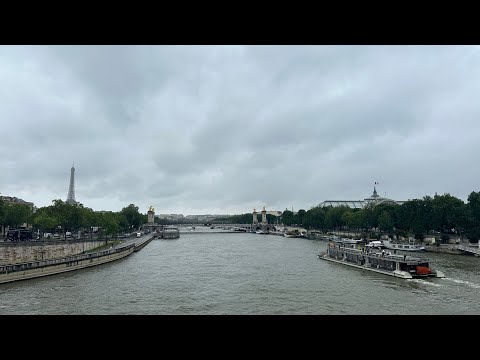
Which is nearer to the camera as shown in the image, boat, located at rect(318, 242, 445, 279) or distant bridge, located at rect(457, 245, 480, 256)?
boat, located at rect(318, 242, 445, 279)

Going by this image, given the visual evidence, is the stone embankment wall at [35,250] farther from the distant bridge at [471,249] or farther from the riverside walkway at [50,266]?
the distant bridge at [471,249]

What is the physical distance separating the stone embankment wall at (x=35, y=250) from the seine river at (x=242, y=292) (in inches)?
253

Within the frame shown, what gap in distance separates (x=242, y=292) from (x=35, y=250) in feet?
81.1

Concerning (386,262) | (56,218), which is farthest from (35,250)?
(386,262)

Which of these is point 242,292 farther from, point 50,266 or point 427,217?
point 427,217

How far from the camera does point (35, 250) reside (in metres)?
36.6

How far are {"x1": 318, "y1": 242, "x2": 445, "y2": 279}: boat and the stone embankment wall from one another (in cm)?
2965

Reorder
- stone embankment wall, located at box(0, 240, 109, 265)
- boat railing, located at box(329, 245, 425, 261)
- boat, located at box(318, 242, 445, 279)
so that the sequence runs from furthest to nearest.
→ stone embankment wall, located at box(0, 240, 109, 265) < boat railing, located at box(329, 245, 425, 261) < boat, located at box(318, 242, 445, 279)

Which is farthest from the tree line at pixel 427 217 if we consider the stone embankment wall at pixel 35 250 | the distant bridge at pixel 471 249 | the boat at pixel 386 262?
the stone embankment wall at pixel 35 250

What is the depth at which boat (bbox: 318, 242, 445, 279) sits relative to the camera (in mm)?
28109

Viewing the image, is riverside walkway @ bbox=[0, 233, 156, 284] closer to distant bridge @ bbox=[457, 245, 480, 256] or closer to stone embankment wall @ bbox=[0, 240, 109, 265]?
stone embankment wall @ bbox=[0, 240, 109, 265]

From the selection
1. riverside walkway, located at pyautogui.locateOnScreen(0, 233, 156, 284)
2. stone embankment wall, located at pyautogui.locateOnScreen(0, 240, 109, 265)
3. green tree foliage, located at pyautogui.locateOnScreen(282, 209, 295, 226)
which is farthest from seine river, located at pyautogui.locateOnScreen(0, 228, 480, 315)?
green tree foliage, located at pyautogui.locateOnScreen(282, 209, 295, 226)
